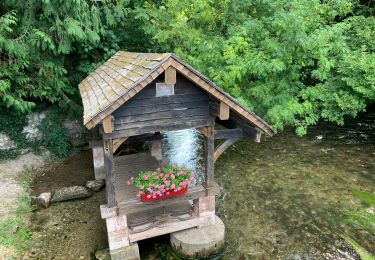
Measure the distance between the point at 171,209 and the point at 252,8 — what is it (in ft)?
24.9

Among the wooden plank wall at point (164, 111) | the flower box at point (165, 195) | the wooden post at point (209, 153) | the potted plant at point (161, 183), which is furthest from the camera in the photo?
the wooden post at point (209, 153)

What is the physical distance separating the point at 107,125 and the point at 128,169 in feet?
11.1

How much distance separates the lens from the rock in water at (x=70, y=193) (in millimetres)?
9352

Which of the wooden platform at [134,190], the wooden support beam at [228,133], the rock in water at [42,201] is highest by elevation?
the wooden support beam at [228,133]

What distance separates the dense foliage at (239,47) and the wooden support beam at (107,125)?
15.4 feet

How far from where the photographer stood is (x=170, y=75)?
5.67 metres

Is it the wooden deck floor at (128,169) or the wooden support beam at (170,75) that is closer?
the wooden support beam at (170,75)

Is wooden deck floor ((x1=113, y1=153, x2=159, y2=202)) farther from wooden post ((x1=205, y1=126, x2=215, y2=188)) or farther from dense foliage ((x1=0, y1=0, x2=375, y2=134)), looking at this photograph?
dense foliage ((x1=0, y1=0, x2=375, y2=134))

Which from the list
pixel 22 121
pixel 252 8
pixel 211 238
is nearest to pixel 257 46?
pixel 252 8

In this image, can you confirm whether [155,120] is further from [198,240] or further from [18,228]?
[18,228]

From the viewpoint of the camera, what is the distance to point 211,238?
709cm

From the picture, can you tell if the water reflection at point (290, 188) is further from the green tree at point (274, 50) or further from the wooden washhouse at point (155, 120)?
the green tree at point (274, 50)

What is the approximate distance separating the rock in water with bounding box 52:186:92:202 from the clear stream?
0.25 metres

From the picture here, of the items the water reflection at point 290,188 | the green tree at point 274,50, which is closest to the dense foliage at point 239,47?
the green tree at point 274,50
